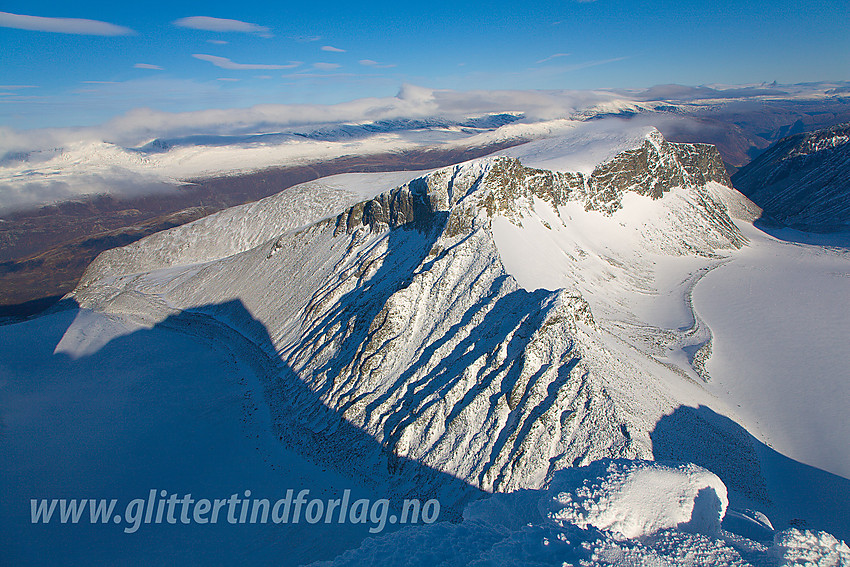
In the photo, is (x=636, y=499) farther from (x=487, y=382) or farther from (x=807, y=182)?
(x=807, y=182)

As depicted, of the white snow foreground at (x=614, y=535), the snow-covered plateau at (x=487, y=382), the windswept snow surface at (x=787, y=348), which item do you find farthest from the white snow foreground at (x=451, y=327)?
the white snow foreground at (x=614, y=535)

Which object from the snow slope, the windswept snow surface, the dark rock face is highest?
the dark rock face

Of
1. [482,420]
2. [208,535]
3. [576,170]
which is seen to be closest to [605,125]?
[576,170]

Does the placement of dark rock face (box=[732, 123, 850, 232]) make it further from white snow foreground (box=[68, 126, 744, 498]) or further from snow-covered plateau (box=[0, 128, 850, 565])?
white snow foreground (box=[68, 126, 744, 498])

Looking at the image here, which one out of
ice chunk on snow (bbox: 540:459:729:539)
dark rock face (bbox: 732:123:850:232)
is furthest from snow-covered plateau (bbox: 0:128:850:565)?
dark rock face (bbox: 732:123:850:232)

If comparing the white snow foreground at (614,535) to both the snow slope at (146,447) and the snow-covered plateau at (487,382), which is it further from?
the snow slope at (146,447)

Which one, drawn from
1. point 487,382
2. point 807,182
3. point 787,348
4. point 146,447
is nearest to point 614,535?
point 487,382
